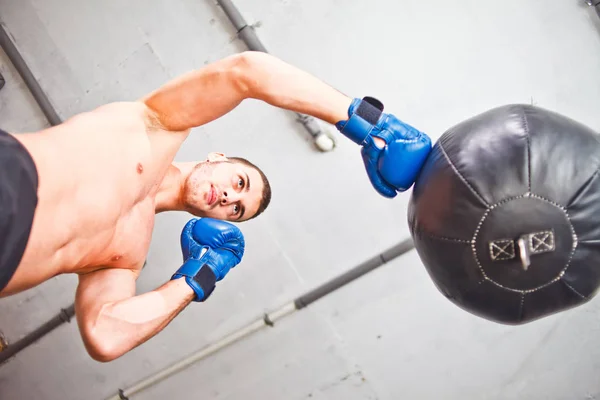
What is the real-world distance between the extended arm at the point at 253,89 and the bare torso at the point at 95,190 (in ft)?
0.71

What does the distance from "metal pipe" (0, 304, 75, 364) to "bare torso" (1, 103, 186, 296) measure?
1.35 meters

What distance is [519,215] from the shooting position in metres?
1.24

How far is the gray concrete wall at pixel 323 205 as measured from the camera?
279 cm

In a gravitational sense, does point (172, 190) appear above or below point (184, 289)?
above

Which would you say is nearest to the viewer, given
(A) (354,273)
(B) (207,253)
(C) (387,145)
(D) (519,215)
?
(D) (519,215)

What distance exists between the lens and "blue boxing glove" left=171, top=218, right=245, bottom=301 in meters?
1.96

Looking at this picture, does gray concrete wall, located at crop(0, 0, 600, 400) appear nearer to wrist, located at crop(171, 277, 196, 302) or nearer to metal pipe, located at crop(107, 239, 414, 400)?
metal pipe, located at crop(107, 239, 414, 400)

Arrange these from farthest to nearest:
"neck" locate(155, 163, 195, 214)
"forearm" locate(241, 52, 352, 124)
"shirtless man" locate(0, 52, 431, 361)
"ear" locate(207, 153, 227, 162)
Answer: "ear" locate(207, 153, 227, 162), "neck" locate(155, 163, 195, 214), "forearm" locate(241, 52, 352, 124), "shirtless man" locate(0, 52, 431, 361)

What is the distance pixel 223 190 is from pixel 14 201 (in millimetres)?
1148

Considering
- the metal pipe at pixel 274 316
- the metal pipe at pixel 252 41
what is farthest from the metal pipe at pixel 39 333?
the metal pipe at pixel 252 41

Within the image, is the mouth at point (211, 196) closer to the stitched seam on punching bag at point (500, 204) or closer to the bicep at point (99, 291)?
the bicep at point (99, 291)

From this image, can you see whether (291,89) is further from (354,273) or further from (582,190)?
(354,273)

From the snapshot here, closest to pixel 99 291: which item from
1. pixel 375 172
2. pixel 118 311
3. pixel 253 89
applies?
pixel 118 311

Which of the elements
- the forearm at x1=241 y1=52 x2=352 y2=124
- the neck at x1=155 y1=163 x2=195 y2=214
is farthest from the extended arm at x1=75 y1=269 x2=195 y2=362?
the forearm at x1=241 y1=52 x2=352 y2=124
